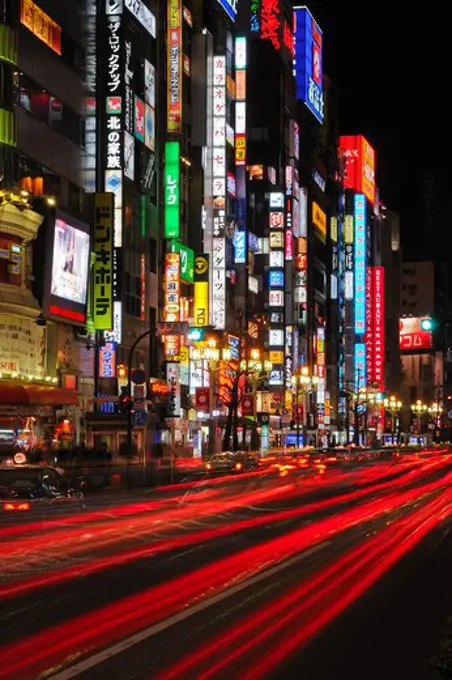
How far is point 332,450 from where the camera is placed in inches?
3679

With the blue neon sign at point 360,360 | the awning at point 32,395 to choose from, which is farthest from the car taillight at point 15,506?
the blue neon sign at point 360,360

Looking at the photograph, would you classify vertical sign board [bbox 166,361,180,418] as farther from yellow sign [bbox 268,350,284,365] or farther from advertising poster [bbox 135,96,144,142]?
yellow sign [bbox 268,350,284,365]

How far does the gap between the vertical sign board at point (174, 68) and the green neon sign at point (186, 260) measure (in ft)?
22.9

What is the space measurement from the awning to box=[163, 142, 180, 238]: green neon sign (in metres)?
23.9

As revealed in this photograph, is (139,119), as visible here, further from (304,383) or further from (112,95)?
(304,383)

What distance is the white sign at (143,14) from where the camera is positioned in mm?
62500

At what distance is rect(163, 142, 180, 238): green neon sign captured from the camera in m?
69.9

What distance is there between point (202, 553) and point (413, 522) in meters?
8.86

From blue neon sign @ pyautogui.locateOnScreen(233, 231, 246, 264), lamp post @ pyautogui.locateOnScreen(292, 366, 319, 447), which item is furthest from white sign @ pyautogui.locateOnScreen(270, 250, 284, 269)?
blue neon sign @ pyautogui.locateOnScreen(233, 231, 246, 264)

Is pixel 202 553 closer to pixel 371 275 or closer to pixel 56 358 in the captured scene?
pixel 56 358

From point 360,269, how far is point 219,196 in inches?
2588

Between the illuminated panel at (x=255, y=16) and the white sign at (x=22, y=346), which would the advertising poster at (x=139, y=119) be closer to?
the white sign at (x=22, y=346)

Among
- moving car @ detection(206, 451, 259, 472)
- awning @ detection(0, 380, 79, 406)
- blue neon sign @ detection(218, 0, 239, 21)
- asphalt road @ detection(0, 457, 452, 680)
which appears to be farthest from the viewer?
blue neon sign @ detection(218, 0, 239, 21)

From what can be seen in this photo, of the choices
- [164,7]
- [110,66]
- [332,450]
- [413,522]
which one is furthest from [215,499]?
[332,450]
